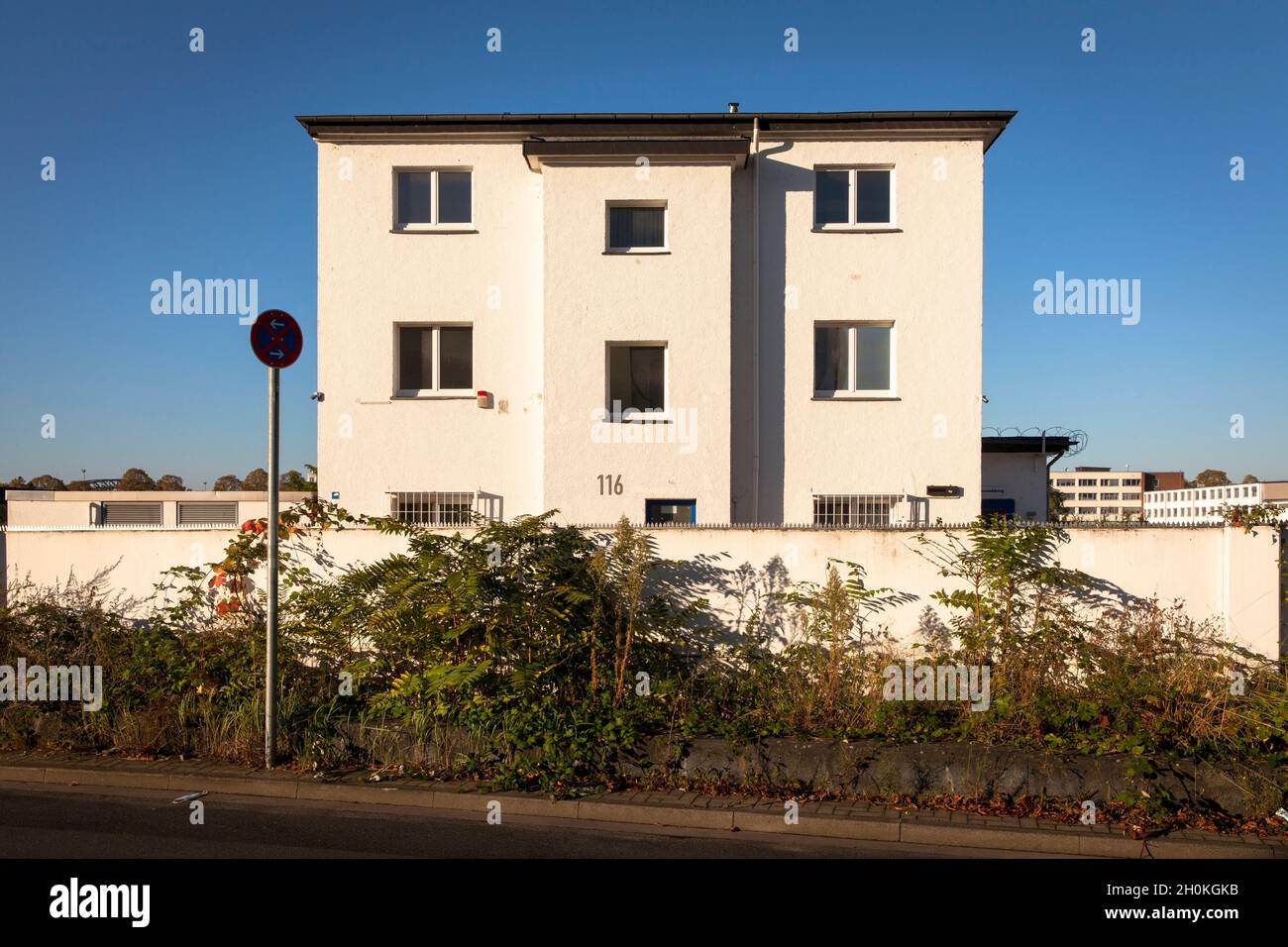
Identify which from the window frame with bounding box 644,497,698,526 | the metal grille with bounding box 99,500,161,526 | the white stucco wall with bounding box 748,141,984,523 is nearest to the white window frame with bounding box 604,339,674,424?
the window frame with bounding box 644,497,698,526

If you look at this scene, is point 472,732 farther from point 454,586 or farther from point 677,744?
point 677,744

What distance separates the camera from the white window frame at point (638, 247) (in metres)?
13.8

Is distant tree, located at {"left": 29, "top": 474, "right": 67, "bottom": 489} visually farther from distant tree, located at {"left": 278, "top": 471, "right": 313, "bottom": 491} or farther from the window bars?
the window bars

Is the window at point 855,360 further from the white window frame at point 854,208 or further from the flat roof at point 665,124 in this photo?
the flat roof at point 665,124

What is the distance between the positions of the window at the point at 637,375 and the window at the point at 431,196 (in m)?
3.52

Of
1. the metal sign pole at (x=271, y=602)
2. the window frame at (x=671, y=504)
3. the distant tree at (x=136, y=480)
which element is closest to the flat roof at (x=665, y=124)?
the window frame at (x=671, y=504)

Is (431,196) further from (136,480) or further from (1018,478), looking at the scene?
(136,480)

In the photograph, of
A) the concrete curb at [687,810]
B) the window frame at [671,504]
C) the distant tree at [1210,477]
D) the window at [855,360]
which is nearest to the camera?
the concrete curb at [687,810]

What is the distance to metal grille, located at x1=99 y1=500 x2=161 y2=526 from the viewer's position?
74.6 feet

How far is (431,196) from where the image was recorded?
14320 mm

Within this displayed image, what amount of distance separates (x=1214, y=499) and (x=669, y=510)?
14.2 meters

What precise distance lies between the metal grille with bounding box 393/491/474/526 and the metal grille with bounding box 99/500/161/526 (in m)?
12.3
